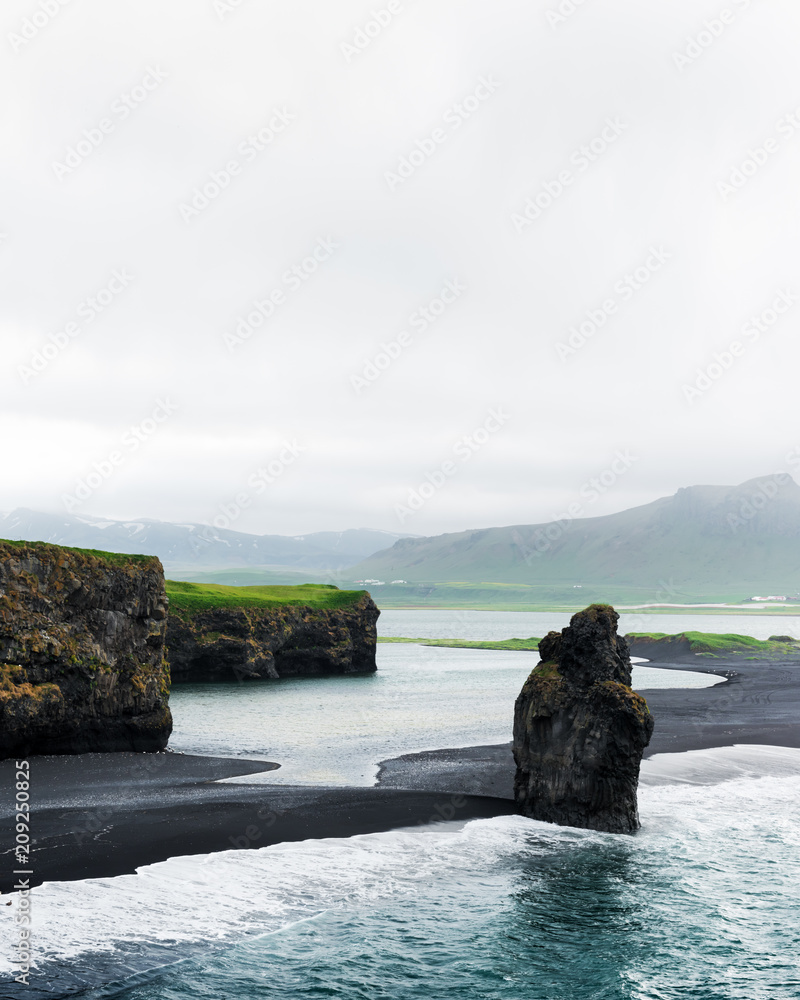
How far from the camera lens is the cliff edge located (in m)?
83.4

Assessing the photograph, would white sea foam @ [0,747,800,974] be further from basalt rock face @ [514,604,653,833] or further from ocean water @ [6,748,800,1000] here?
basalt rock face @ [514,604,653,833]

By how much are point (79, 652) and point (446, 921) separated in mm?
27348

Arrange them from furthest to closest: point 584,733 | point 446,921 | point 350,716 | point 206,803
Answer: point 350,716, point 206,803, point 584,733, point 446,921

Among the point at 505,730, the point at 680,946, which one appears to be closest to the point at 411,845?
the point at 680,946

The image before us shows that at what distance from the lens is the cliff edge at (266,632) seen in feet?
274

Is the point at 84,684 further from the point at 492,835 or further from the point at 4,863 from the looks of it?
the point at 492,835

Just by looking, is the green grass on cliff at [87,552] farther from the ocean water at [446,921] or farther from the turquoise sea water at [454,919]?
the turquoise sea water at [454,919]

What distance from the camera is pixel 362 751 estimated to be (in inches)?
1630

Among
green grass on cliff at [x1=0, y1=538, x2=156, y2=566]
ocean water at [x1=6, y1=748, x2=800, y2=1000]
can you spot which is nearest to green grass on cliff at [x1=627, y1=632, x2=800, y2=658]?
green grass on cliff at [x1=0, y1=538, x2=156, y2=566]

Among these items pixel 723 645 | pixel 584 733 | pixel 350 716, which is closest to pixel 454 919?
pixel 584 733

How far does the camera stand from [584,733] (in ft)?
85.3

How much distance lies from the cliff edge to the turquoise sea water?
62.1 m

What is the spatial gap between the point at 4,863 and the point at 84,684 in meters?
18.7

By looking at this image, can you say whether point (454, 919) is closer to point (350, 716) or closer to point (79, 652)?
point (79, 652)
